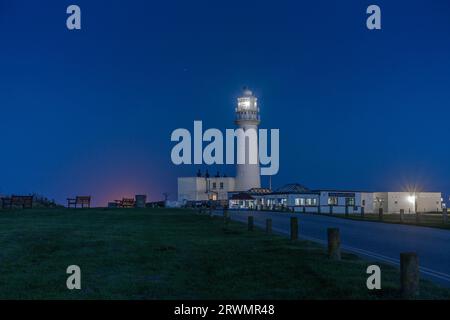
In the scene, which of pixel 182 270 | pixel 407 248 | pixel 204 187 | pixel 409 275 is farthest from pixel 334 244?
pixel 204 187

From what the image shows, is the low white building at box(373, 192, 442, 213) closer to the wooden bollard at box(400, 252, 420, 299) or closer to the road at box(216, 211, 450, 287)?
the road at box(216, 211, 450, 287)

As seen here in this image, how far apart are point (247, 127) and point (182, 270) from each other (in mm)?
89077

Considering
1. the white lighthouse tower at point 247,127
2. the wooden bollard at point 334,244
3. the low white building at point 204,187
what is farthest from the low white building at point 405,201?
the wooden bollard at point 334,244

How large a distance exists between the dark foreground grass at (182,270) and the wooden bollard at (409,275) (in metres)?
0.22

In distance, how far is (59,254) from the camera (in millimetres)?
16688

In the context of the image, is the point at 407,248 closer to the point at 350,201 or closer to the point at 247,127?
the point at 350,201

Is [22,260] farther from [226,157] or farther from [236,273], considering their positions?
[226,157]

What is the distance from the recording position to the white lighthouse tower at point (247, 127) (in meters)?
103

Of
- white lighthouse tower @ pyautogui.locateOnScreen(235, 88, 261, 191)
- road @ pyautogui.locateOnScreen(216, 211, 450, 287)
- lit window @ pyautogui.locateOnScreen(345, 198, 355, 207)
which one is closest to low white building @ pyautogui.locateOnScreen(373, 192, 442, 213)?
lit window @ pyautogui.locateOnScreen(345, 198, 355, 207)

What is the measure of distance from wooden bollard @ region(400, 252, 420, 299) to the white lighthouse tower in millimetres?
91362

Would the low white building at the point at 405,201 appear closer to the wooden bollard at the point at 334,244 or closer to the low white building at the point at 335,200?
the low white building at the point at 335,200

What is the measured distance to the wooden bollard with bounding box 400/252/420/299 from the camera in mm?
10727
